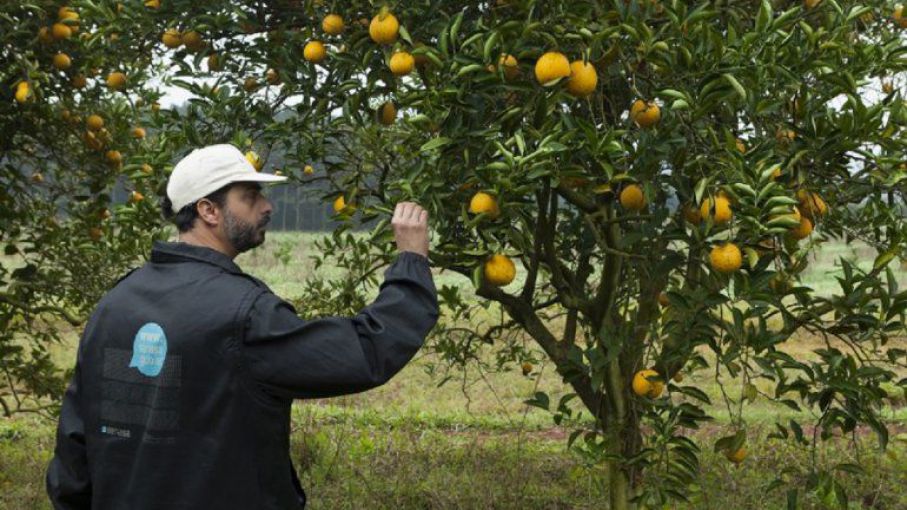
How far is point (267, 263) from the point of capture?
70.6 feet

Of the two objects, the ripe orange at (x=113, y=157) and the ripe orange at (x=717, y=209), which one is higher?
the ripe orange at (x=113, y=157)

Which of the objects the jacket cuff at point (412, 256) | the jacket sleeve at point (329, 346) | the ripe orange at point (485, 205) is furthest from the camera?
the ripe orange at point (485, 205)

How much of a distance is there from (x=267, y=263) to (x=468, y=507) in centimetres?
1669

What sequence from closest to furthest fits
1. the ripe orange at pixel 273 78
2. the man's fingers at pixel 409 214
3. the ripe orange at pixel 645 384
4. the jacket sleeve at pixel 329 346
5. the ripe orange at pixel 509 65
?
the jacket sleeve at pixel 329 346, the man's fingers at pixel 409 214, the ripe orange at pixel 509 65, the ripe orange at pixel 645 384, the ripe orange at pixel 273 78

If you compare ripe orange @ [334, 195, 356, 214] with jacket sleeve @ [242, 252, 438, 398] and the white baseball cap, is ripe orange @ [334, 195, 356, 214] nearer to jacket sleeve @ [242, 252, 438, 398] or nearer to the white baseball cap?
the white baseball cap

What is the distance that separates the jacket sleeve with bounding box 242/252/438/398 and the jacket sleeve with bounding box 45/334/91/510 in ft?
1.67

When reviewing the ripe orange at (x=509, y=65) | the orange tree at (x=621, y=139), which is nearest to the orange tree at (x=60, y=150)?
the orange tree at (x=621, y=139)

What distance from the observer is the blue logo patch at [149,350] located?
2098mm

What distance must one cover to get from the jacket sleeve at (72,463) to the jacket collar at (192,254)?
301 millimetres

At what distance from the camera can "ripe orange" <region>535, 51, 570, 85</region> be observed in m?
2.71

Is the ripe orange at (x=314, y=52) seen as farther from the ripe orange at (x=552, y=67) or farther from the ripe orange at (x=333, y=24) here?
the ripe orange at (x=552, y=67)

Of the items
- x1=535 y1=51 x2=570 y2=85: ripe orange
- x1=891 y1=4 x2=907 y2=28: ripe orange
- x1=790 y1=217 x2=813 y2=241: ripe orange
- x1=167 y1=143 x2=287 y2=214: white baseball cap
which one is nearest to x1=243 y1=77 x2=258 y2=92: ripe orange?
x1=535 y1=51 x2=570 y2=85: ripe orange

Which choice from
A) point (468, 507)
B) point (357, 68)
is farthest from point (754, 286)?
point (468, 507)

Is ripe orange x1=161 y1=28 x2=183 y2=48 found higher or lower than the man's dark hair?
higher
